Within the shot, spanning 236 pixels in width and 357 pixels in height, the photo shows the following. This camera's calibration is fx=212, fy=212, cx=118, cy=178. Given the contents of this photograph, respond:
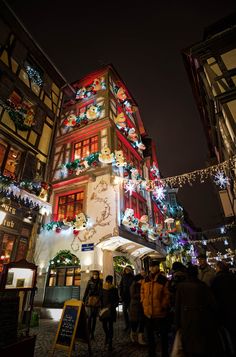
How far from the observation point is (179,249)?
2483cm

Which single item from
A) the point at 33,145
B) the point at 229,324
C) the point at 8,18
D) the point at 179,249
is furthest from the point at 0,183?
the point at 179,249

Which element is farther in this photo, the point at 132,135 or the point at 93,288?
the point at 132,135

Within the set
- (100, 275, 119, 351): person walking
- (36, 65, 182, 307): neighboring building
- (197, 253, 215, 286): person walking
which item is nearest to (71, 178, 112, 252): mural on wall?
(36, 65, 182, 307): neighboring building

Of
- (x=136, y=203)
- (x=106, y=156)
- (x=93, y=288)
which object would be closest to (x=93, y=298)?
(x=93, y=288)

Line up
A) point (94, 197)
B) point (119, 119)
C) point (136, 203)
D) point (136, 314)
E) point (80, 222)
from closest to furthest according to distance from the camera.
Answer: point (136, 314)
point (80, 222)
point (94, 197)
point (136, 203)
point (119, 119)

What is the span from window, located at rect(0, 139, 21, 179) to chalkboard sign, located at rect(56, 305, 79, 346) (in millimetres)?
8123

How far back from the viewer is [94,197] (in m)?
13.6

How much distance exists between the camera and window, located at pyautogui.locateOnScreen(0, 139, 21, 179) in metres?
11.3

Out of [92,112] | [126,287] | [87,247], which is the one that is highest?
[92,112]

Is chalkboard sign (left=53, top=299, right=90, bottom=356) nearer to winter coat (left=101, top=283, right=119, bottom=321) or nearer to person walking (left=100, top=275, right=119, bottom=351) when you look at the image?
person walking (left=100, top=275, right=119, bottom=351)

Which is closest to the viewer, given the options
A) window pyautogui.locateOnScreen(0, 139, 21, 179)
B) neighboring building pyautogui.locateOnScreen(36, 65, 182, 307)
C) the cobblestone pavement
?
the cobblestone pavement

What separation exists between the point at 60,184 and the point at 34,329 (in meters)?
9.40

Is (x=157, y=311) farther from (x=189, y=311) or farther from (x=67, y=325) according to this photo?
(x=67, y=325)

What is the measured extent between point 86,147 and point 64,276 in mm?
9206
